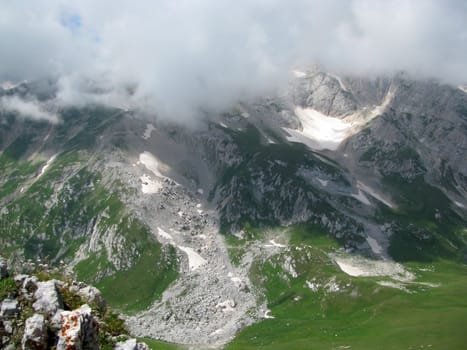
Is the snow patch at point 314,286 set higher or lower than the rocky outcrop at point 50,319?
higher

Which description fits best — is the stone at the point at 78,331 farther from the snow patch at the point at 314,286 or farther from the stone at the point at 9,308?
the snow patch at the point at 314,286

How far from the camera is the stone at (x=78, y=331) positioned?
18.5 meters

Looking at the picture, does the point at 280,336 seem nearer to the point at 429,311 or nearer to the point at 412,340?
the point at 429,311

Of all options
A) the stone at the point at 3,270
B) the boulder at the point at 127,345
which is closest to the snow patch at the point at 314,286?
the boulder at the point at 127,345

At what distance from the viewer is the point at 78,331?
1877 cm

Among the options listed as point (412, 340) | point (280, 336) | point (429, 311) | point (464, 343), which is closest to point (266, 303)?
point (280, 336)

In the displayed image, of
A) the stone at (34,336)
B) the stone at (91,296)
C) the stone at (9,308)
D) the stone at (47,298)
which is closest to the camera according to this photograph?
the stone at (34,336)

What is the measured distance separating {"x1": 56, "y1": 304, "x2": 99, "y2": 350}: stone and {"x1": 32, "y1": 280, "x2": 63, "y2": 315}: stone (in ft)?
3.38

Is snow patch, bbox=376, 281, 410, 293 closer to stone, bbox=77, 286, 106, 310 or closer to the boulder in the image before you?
→ stone, bbox=77, 286, 106, 310

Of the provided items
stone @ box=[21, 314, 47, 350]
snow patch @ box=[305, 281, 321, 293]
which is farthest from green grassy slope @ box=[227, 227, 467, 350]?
stone @ box=[21, 314, 47, 350]

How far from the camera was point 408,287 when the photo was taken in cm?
18100

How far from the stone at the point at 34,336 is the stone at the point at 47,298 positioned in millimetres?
1108

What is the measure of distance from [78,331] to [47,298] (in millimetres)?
2796

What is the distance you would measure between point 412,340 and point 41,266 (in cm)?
9250
